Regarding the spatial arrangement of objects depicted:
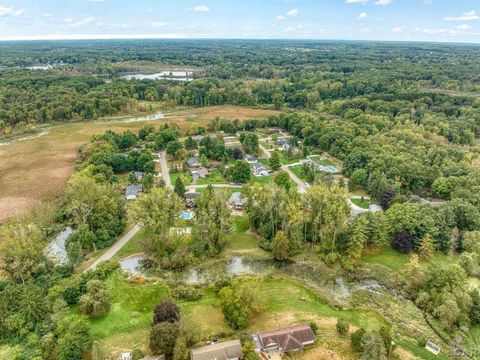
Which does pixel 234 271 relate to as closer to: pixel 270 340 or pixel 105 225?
pixel 270 340

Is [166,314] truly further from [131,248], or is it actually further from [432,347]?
[432,347]

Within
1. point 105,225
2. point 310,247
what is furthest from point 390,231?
point 105,225

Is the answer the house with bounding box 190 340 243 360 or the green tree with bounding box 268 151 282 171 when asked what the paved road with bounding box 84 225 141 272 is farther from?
the green tree with bounding box 268 151 282 171

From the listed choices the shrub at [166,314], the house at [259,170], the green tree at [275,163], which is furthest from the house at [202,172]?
the shrub at [166,314]

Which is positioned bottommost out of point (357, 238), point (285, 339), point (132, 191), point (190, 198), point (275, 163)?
point (285, 339)

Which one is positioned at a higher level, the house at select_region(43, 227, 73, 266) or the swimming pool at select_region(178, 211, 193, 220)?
the swimming pool at select_region(178, 211, 193, 220)

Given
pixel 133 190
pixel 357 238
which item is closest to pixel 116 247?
pixel 133 190

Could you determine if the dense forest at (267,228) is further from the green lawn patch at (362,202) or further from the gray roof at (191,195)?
the gray roof at (191,195)

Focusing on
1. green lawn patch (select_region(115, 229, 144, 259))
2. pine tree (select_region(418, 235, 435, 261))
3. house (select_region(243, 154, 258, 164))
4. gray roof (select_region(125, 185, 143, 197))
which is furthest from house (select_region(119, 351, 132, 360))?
house (select_region(243, 154, 258, 164))
